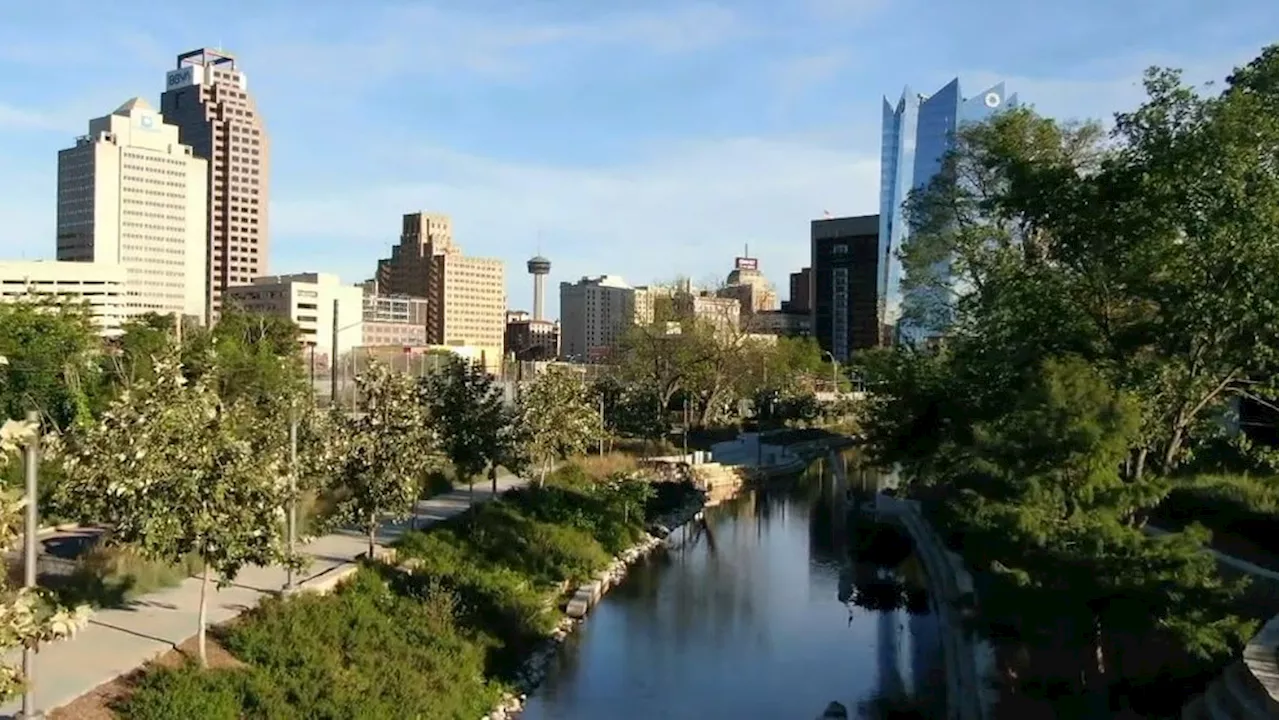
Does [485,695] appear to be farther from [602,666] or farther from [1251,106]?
[1251,106]

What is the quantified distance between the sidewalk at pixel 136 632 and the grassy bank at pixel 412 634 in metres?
0.60

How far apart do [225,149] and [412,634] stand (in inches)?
6021

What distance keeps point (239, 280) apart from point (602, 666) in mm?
149546

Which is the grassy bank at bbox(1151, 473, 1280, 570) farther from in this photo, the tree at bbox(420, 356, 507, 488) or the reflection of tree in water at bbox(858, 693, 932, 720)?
the tree at bbox(420, 356, 507, 488)

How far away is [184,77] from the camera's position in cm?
16025

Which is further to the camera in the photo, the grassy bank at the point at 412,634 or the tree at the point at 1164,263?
the tree at the point at 1164,263

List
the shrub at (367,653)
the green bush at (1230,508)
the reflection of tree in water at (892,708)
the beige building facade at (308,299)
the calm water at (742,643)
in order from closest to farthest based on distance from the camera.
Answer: the shrub at (367,653)
the green bush at (1230,508)
the reflection of tree in water at (892,708)
the calm water at (742,643)
the beige building facade at (308,299)

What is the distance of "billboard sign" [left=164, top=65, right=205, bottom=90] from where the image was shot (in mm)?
159000

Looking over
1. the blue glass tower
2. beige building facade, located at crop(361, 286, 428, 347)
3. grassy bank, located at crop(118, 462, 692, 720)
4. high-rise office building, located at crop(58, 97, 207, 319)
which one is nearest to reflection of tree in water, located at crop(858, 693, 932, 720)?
grassy bank, located at crop(118, 462, 692, 720)

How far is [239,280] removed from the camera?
522 ft

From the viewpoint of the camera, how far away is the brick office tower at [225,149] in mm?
157250

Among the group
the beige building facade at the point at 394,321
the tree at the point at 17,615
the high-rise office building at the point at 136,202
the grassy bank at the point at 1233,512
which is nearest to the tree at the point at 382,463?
the grassy bank at the point at 1233,512

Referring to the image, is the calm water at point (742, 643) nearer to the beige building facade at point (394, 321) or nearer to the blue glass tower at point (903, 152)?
the blue glass tower at point (903, 152)

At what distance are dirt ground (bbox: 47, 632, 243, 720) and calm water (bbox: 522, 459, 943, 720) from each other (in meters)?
5.09
